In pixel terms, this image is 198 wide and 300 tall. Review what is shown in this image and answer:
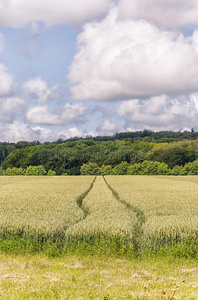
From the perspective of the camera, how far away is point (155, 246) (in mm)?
11430

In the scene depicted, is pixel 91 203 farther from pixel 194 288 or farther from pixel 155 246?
pixel 194 288

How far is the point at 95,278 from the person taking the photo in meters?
8.55

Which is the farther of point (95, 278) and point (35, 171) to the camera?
point (35, 171)

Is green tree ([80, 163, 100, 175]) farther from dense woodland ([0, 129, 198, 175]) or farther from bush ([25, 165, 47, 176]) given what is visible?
bush ([25, 165, 47, 176])

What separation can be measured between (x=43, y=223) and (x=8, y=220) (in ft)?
5.82

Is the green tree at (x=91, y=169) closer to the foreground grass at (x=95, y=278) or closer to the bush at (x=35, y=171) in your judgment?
the bush at (x=35, y=171)

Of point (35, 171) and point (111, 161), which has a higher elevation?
point (111, 161)

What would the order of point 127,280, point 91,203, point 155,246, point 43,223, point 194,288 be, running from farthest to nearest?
point 91,203, point 43,223, point 155,246, point 127,280, point 194,288

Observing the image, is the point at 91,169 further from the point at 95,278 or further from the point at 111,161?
the point at 95,278

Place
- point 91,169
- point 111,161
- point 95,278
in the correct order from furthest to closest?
point 111,161, point 91,169, point 95,278

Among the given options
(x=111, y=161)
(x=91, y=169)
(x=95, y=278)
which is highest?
(x=111, y=161)

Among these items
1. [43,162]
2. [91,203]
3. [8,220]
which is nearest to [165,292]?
[8,220]

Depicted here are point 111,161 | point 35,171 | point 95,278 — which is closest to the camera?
point 95,278

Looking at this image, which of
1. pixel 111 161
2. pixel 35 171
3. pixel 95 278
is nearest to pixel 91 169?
pixel 111 161
